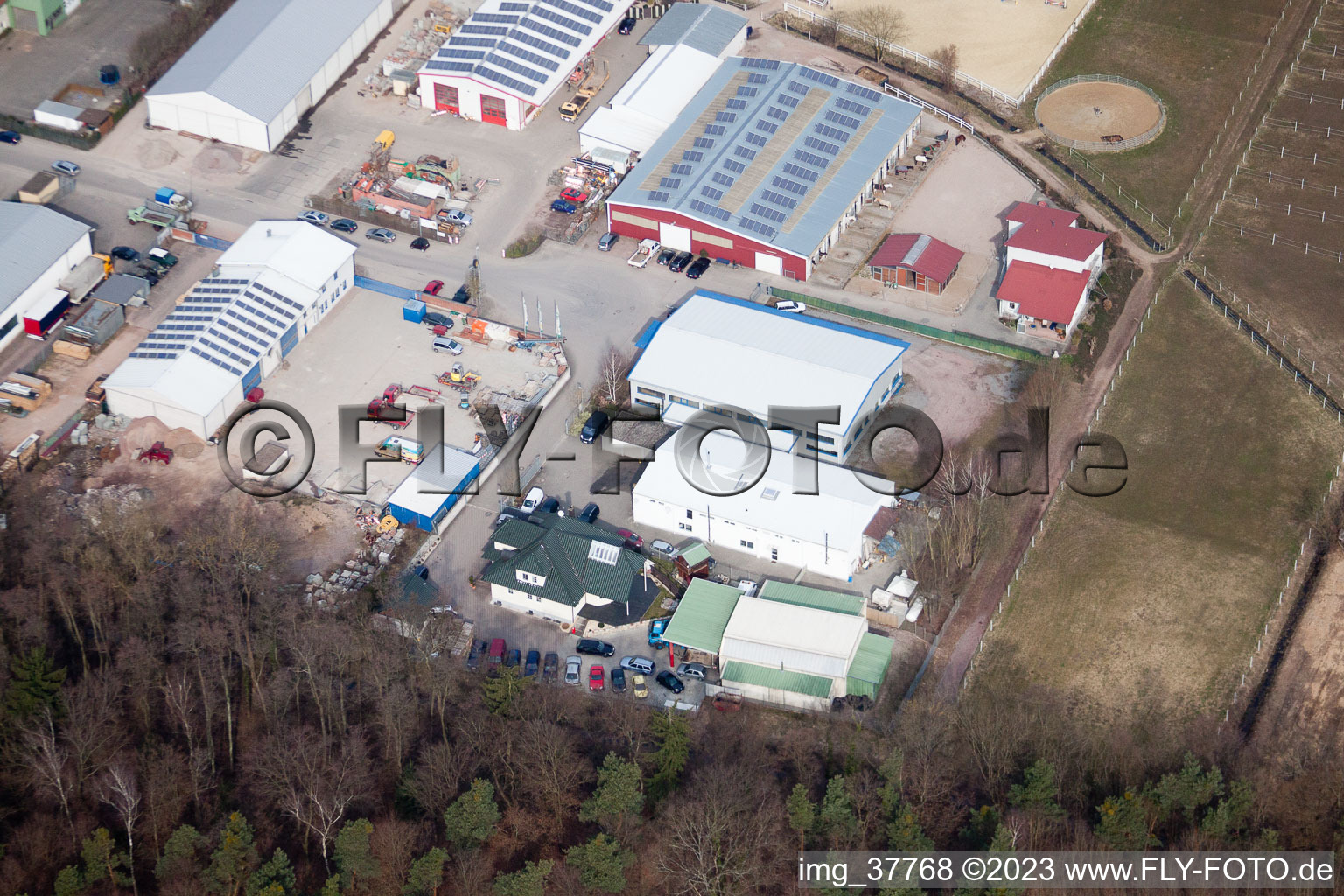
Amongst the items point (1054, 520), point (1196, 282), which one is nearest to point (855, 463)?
point (1054, 520)

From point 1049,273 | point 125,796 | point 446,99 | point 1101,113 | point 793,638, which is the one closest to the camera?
point 125,796

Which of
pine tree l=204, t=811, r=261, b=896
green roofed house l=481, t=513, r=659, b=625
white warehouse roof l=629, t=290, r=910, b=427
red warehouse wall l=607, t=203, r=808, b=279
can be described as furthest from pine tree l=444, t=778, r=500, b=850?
red warehouse wall l=607, t=203, r=808, b=279

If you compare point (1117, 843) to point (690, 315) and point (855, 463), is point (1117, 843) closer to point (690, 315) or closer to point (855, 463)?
point (855, 463)

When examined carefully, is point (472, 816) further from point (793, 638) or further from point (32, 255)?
point (32, 255)

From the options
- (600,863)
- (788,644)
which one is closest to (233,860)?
(600,863)

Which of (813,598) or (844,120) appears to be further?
(844,120)

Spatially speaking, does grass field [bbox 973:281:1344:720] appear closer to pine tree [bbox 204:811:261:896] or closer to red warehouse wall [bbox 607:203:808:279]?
red warehouse wall [bbox 607:203:808:279]

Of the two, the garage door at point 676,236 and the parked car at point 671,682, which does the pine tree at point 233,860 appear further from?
the garage door at point 676,236
